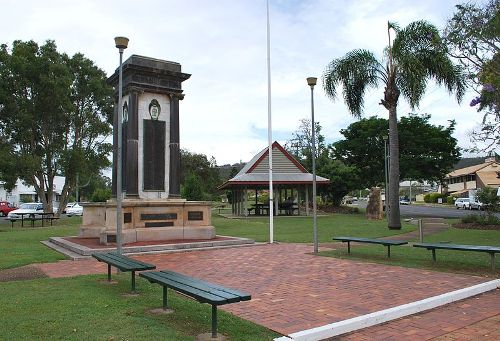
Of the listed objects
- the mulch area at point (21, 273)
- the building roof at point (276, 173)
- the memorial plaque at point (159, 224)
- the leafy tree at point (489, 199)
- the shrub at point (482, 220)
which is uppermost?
the building roof at point (276, 173)

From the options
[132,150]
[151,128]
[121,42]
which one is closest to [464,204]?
[151,128]

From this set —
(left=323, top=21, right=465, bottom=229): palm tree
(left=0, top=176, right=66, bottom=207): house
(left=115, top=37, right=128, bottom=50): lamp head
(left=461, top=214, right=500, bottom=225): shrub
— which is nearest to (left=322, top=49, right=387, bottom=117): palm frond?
(left=323, top=21, right=465, bottom=229): palm tree

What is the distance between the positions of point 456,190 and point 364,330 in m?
90.5

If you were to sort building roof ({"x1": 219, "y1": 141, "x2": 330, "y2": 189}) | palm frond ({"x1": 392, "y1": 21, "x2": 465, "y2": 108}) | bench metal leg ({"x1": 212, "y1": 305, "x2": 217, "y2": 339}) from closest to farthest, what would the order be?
bench metal leg ({"x1": 212, "y1": 305, "x2": 217, "y2": 339}) < palm frond ({"x1": 392, "y1": 21, "x2": 465, "y2": 108}) < building roof ({"x1": 219, "y1": 141, "x2": 330, "y2": 189})

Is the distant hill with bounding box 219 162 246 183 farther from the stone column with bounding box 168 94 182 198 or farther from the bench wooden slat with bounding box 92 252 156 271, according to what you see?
the bench wooden slat with bounding box 92 252 156 271

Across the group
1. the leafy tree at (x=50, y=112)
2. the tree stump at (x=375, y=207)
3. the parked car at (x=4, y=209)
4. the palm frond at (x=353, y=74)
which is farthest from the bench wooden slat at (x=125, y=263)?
the parked car at (x=4, y=209)

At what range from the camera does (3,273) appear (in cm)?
973

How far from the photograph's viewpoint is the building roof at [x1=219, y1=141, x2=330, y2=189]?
3466 cm

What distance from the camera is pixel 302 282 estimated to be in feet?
28.2

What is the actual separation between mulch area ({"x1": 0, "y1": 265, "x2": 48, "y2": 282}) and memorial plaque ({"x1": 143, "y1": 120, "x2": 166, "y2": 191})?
565 cm

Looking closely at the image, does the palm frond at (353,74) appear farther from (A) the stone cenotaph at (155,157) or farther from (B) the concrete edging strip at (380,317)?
(B) the concrete edging strip at (380,317)

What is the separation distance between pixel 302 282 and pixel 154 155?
8.78 m

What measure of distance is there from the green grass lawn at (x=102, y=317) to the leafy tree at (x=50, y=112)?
22930 mm

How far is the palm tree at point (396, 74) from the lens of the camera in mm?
20797
